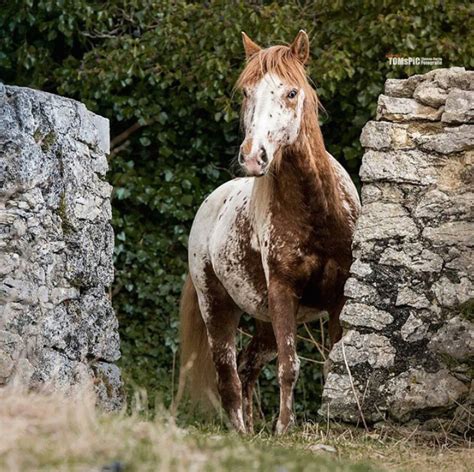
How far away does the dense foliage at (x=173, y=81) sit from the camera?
962 centimetres

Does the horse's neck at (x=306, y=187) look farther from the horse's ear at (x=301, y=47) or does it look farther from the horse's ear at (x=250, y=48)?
the horse's ear at (x=250, y=48)

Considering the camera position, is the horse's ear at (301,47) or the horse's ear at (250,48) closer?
the horse's ear at (301,47)

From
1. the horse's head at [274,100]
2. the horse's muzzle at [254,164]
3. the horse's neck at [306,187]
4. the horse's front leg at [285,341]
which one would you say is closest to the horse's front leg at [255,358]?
the horse's front leg at [285,341]

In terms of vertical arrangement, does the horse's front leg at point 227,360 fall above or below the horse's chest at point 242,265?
below

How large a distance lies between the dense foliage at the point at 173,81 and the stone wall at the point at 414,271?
2.66 m

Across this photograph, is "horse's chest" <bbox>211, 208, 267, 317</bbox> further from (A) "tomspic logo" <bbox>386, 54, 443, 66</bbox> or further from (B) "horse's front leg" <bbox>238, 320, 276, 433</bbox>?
(A) "tomspic logo" <bbox>386, 54, 443, 66</bbox>

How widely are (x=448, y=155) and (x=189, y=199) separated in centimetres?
367

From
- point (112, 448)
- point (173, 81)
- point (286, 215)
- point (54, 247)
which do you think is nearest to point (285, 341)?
point (286, 215)

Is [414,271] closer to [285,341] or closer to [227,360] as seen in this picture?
[285,341]

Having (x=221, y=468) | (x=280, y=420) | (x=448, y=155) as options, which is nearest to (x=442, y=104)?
(x=448, y=155)

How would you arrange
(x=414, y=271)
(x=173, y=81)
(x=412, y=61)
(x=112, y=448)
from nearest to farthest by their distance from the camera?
1. (x=112, y=448)
2. (x=414, y=271)
3. (x=412, y=61)
4. (x=173, y=81)

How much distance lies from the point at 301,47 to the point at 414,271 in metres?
1.59

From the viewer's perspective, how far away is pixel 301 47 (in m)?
7.37

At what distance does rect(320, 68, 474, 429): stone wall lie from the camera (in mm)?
6508
